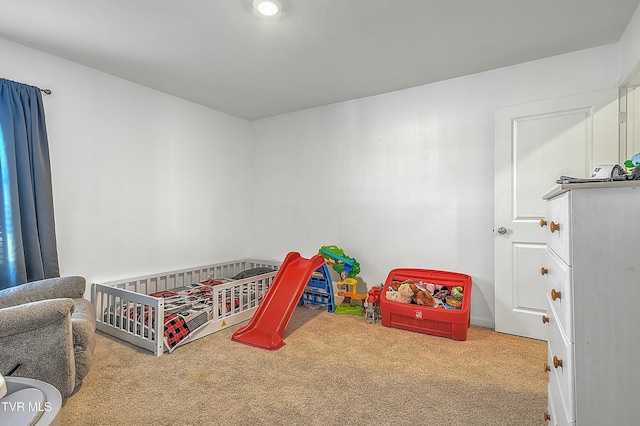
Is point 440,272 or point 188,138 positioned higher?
point 188,138

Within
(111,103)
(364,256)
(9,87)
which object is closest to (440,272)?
(364,256)

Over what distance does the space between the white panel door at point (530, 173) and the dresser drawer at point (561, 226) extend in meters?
1.53

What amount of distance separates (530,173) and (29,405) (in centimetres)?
321

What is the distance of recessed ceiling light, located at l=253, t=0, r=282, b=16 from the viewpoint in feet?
6.33

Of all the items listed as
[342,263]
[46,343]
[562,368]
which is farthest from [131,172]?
[562,368]

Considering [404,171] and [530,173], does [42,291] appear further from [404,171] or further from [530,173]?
[530,173]

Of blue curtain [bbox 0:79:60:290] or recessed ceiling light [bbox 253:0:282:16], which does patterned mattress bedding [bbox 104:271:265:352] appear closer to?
blue curtain [bbox 0:79:60:290]

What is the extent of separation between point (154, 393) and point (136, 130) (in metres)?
2.45

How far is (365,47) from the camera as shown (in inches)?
98.5

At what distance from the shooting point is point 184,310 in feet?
8.84

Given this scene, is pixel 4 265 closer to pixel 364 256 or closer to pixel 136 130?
pixel 136 130

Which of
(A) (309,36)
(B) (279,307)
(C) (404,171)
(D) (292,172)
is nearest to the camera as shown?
(A) (309,36)

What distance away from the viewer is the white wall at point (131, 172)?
2707 mm

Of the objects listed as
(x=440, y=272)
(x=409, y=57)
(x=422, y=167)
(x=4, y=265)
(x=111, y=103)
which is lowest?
(x=440, y=272)
